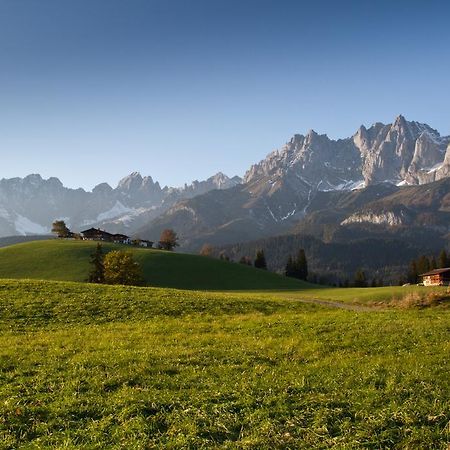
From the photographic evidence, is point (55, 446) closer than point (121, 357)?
Yes

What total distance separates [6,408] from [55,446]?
3.70m

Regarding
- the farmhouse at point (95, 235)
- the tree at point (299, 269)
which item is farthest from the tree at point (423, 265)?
the farmhouse at point (95, 235)

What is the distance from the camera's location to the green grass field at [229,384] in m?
12.8

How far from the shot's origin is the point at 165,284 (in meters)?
109

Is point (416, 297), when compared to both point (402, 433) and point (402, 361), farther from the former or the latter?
point (402, 433)

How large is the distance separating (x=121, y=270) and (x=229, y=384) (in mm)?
70591

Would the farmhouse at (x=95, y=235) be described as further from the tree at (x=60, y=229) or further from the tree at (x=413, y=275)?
the tree at (x=413, y=275)

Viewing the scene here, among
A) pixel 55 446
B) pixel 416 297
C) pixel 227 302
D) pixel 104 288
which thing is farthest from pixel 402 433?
pixel 104 288

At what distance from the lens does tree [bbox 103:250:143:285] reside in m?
84.9

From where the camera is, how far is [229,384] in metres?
17.3

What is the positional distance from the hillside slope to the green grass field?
79148mm

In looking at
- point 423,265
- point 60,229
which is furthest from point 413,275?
point 60,229

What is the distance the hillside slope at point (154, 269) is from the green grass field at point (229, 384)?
260 ft

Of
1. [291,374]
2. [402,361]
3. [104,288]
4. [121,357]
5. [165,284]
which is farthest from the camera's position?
[165,284]
